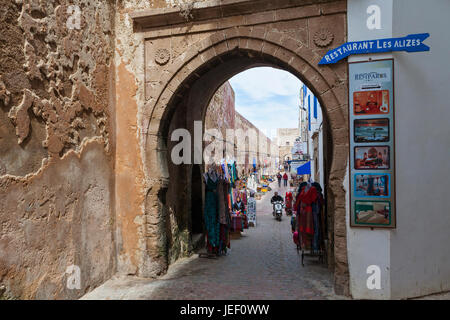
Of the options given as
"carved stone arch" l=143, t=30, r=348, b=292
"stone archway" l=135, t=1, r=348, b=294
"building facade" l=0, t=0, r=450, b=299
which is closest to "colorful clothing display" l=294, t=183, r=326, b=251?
"stone archway" l=135, t=1, r=348, b=294

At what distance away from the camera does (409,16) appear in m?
3.97

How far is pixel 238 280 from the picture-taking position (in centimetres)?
499

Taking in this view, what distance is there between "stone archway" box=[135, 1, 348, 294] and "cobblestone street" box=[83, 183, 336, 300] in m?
0.40

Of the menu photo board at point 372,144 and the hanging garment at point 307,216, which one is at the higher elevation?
the menu photo board at point 372,144

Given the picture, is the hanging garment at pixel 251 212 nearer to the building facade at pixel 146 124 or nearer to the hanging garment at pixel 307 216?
the hanging garment at pixel 307 216

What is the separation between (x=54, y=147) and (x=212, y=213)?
11.8ft

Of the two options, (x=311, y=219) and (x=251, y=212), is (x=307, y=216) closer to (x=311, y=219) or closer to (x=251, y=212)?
(x=311, y=219)

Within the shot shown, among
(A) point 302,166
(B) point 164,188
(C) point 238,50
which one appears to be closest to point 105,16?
(C) point 238,50

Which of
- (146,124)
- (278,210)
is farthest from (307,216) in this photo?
(278,210)

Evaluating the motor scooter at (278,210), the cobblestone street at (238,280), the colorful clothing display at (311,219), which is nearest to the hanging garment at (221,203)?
the cobblestone street at (238,280)

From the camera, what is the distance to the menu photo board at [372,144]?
13.0 feet

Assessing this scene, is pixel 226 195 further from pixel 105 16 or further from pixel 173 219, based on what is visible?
pixel 105 16

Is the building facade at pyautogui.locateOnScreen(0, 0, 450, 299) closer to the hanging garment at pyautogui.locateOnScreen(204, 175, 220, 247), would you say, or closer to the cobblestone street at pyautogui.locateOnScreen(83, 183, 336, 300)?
the cobblestone street at pyautogui.locateOnScreen(83, 183, 336, 300)

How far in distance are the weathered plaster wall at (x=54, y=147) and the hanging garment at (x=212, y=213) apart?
2.14 metres
